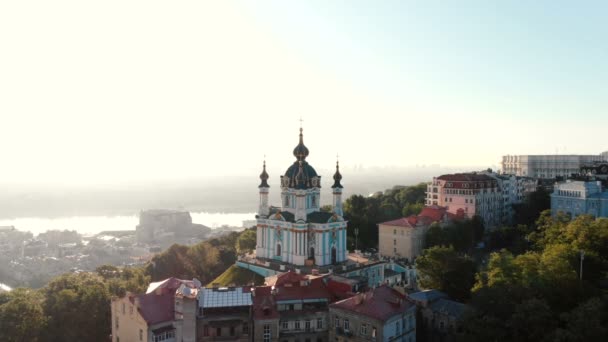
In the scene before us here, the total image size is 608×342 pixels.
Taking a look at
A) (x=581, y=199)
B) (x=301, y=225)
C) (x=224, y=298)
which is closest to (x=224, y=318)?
(x=224, y=298)

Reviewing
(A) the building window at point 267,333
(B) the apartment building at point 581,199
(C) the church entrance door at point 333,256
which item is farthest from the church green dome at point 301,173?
(B) the apartment building at point 581,199

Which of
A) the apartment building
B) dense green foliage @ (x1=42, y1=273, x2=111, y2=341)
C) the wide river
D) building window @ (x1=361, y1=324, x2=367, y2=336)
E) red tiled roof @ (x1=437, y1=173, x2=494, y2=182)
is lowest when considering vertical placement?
the wide river

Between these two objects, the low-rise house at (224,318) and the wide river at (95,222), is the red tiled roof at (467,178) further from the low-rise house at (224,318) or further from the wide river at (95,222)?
the wide river at (95,222)

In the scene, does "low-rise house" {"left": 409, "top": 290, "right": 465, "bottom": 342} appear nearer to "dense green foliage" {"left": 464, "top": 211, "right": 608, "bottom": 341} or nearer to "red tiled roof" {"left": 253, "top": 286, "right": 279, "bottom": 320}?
"dense green foliage" {"left": 464, "top": 211, "right": 608, "bottom": 341}

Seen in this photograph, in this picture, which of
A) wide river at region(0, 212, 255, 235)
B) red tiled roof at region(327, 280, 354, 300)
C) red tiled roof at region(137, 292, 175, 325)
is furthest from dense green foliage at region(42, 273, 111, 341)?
wide river at region(0, 212, 255, 235)

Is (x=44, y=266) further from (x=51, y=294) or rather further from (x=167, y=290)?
(x=167, y=290)

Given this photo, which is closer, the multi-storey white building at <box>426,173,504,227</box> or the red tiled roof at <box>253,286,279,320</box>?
the red tiled roof at <box>253,286,279,320</box>

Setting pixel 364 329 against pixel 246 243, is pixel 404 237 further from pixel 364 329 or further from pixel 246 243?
pixel 364 329

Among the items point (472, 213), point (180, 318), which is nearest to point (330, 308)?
point (180, 318)
